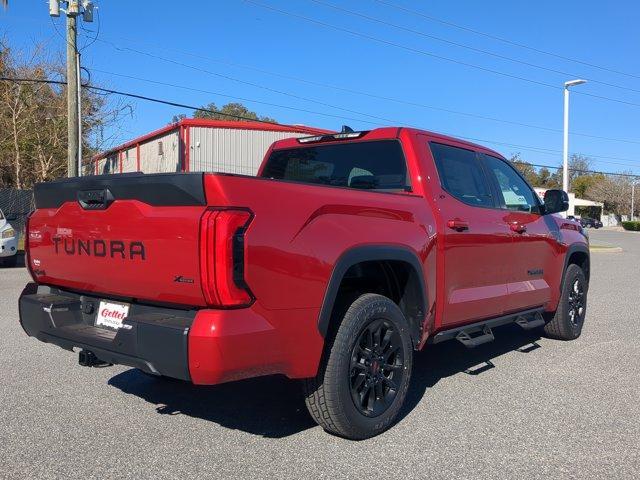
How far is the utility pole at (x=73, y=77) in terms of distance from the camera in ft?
52.1

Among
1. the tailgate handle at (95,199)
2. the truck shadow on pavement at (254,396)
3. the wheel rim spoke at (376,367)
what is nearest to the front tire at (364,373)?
the wheel rim spoke at (376,367)

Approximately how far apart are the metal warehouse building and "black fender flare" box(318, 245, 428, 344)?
18.8 meters

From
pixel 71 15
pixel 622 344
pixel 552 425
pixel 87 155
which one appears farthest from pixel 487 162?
pixel 87 155

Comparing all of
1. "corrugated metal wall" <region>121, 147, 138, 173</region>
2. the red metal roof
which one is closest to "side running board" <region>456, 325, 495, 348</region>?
the red metal roof

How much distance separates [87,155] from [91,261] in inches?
996

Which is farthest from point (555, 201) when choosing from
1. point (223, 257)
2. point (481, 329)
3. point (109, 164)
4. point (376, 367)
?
point (109, 164)

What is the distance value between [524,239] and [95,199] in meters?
3.65

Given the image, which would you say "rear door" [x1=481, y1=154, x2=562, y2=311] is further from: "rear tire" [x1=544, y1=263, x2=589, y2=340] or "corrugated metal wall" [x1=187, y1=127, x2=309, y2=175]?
"corrugated metal wall" [x1=187, y1=127, x2=309, y2=175]

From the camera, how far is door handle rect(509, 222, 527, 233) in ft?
17.1

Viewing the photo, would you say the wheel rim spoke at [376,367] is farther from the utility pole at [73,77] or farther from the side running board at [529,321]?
the utility pole at [73,77]

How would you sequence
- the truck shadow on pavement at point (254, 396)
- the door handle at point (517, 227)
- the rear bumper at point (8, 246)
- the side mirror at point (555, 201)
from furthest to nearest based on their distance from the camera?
1. the rear bumper at point (8, 246)
2. the side mirror at point (555, 201)
3. the door handle at point (517, 227)
4. the truck shadow on pavement at point (254, 396)

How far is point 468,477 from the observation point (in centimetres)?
325

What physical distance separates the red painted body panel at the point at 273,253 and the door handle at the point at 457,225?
0.02 m

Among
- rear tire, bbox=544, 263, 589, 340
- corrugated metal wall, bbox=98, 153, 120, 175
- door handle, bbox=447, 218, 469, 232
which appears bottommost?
rear tire, bbox=544, 263, 589, 340
